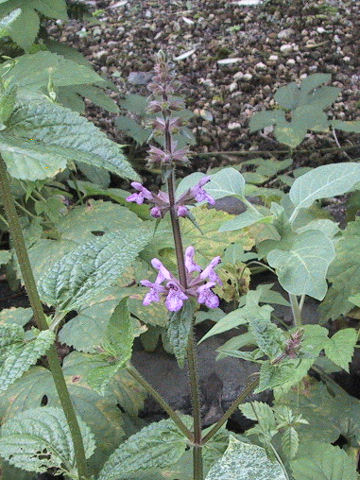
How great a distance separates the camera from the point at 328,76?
3.71m

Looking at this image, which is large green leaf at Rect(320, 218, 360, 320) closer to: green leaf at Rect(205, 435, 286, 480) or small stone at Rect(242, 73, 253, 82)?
green leaf at Rect(205, 435, 286, 480)

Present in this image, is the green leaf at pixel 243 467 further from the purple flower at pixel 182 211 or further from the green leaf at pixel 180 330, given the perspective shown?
the purple flower at pixel 182 211

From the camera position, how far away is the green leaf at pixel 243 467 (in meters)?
1.13

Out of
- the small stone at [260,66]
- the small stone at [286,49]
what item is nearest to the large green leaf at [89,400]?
the small stone at [260,66]

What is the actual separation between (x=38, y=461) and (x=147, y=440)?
265 millimetres

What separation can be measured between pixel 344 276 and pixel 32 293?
3.85 feet

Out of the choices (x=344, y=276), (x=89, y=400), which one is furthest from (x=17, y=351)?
(x=344, y=276)

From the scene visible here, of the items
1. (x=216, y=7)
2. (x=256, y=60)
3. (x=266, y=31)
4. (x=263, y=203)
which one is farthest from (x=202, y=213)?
(x=216, y=7)

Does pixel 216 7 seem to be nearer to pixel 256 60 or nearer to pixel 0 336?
pixel 256 60

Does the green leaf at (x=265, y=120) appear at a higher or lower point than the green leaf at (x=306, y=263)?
lower

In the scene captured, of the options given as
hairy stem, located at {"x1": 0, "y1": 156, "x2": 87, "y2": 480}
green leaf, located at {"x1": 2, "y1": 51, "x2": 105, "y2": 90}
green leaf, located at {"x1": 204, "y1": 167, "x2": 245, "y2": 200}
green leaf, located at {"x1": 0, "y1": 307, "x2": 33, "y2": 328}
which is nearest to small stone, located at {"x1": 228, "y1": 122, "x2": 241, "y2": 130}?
green leaf, located at {"x1": 2, "y1": 51, "x2": 105, "y2": 90}

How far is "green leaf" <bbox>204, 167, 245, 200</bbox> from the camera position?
1.97 metres

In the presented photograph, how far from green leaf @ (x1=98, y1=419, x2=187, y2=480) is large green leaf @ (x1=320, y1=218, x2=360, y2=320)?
803 mm

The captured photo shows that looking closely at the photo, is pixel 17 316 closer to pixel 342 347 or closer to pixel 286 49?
pixel 342 347
